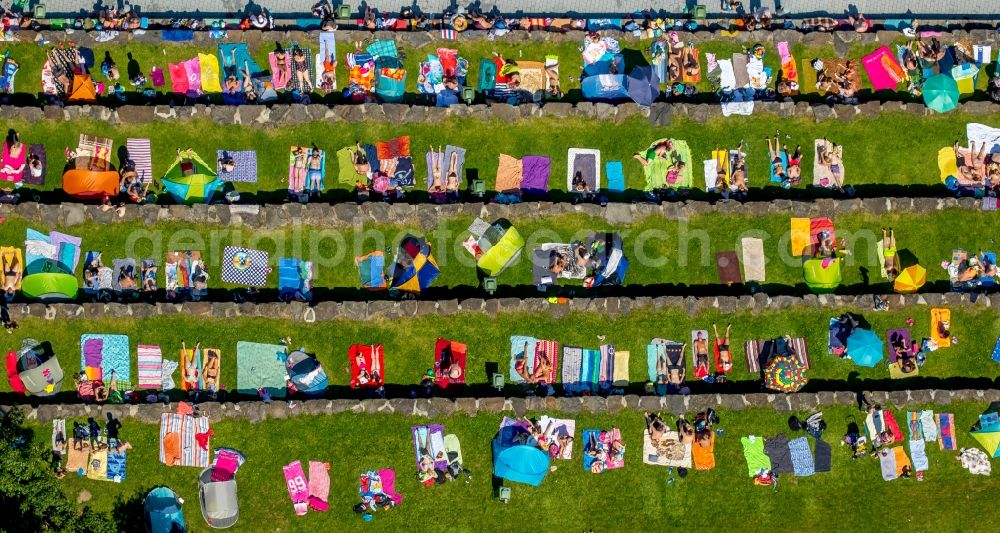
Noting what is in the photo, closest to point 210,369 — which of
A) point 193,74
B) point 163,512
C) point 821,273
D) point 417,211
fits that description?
point 163,512

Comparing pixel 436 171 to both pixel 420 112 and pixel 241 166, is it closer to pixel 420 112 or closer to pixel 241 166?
pixel 420 112

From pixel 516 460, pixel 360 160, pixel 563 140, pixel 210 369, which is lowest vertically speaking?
pixel 516 460

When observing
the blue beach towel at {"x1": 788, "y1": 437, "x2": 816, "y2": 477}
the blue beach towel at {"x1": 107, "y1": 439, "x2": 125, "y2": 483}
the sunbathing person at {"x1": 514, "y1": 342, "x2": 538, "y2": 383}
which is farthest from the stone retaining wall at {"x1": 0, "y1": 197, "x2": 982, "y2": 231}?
the blue beach towel at {"x1": 788, "y1": 437, "x2": 816, "y2": 477}

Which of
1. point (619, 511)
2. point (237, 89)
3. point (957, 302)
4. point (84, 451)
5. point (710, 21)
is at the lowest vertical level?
point (619, 511)

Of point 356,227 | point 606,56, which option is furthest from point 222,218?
point 606,56

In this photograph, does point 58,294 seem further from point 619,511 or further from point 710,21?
point 710,21

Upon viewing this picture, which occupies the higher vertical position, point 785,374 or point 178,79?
point 178,79
